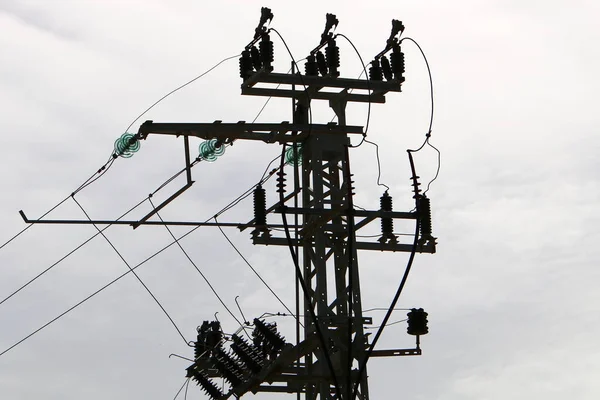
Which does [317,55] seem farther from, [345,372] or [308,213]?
[345,372]

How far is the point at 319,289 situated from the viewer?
23359 millimetres

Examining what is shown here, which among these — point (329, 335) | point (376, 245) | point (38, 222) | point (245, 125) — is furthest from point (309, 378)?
point (38, 222)

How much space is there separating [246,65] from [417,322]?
503 centimetres

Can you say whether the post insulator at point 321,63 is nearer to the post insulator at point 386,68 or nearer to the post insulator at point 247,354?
the post insulator at point 386,68

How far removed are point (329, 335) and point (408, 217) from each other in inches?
87.2

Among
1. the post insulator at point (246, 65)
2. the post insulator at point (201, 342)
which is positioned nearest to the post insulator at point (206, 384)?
the post insulator at point (201, 342)

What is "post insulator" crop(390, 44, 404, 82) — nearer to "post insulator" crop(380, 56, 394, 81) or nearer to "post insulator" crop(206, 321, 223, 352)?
"post insulator" crop(380, 56, 394, 81)

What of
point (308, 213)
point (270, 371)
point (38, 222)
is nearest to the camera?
point (308, 213)

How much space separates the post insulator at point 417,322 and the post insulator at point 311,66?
4.23 m

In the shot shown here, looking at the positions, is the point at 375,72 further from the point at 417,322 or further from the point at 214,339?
the point at 214,339

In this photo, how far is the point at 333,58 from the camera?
24.5 m

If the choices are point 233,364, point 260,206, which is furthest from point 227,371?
point 260,206

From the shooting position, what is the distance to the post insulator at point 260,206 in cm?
2312

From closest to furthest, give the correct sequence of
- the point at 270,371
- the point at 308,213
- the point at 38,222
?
the point at 308,213, the point at 270,371, the point at 38,222
